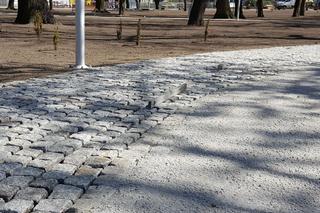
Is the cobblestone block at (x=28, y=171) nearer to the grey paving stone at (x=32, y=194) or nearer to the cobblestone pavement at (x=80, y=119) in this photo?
the cobblestone pavement at (x=80, y=119)

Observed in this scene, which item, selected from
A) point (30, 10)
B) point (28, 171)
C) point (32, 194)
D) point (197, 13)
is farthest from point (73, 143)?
point (197, 13)

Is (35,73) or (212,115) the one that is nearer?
(212,115)

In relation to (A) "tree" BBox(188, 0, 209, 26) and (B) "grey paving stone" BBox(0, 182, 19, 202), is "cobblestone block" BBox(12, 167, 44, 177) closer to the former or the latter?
(B) "grey paving stone" BBox(0, 182, 19, 202)

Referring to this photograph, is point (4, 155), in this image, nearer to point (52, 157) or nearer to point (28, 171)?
point (52, 157)

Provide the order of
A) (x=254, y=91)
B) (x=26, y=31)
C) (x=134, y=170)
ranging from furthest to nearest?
1. (x=26, y=31)
2. (x=254, y=91)
3. (x=134, y=170)

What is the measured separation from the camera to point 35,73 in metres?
9.98

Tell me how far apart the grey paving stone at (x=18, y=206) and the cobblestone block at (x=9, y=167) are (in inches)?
25.5

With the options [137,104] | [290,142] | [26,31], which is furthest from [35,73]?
[26,31]

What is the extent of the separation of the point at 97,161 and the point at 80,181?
1.86ft

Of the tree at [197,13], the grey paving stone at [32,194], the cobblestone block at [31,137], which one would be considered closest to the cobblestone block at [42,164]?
the grey paving stone at [32,194]

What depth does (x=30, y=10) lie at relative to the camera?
24.3 meters

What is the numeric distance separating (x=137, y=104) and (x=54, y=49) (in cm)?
754

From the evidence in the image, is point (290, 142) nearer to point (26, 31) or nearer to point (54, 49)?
point (54, 49)

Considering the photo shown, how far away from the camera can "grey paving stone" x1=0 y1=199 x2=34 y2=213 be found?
3502 mm
